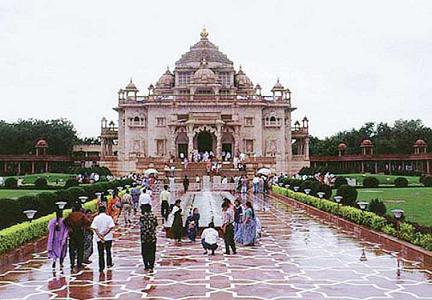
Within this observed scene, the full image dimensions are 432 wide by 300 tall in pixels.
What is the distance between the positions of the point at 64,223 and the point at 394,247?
7207mm

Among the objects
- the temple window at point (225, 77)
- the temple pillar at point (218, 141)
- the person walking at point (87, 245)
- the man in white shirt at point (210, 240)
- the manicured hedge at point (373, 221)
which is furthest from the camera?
the temple window at point (225, 77)

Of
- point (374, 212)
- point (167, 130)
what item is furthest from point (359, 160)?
point (374, 212)

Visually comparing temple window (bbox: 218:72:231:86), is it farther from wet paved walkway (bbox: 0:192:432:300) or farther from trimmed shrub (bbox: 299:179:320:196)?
wet paved walkway (bbox: 0:192:432:300)

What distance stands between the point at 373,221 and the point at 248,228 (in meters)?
3.57

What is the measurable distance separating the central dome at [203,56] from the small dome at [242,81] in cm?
195

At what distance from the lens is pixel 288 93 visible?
65.9 meters

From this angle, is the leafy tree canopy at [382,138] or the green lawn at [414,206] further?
the leafy tree canopy at [382,138]

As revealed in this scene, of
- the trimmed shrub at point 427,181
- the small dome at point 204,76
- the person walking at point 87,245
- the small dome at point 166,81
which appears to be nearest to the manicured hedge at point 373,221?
the person walking at point 87,245

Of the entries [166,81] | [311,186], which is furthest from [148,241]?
[166,81]

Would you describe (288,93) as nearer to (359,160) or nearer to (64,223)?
(359,160)

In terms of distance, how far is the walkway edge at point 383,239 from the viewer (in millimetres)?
13273

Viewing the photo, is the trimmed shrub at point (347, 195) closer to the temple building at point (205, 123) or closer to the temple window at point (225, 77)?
the temple building at point (205, 123)

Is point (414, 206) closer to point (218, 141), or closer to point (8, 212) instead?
point (8, 212)

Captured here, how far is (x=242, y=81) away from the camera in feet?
229
